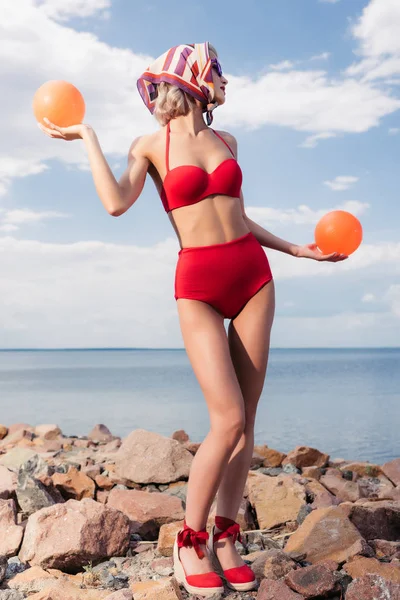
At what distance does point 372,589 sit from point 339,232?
73.0 inches

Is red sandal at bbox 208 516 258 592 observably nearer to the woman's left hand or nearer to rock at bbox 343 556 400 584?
rock at bbox 343 556 400 584

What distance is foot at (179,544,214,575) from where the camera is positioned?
344cm

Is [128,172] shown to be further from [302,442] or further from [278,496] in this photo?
[302,442]

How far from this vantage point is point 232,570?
3512 mm

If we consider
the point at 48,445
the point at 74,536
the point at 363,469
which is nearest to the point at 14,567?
the point at 74,536

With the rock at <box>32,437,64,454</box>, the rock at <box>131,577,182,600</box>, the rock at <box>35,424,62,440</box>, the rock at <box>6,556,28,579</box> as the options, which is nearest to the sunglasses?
the rock at <box>131,577,182,600</box>

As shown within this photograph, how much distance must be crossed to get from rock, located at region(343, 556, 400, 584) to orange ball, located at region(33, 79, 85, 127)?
272cm

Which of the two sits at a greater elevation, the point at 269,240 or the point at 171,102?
the point at 171,102

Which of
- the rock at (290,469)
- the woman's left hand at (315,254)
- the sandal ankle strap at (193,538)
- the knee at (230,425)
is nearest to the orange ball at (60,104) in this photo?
the woman's left hand at (315,254)

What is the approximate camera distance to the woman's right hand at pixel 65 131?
138 inches

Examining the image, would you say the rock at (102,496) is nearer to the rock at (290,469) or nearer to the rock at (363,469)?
the rock at (290,469)

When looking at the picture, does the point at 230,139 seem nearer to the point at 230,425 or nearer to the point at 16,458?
the point at 230,425

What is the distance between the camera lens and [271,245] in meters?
4.06

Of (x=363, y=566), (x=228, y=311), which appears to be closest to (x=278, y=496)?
(x=363, y=566)
